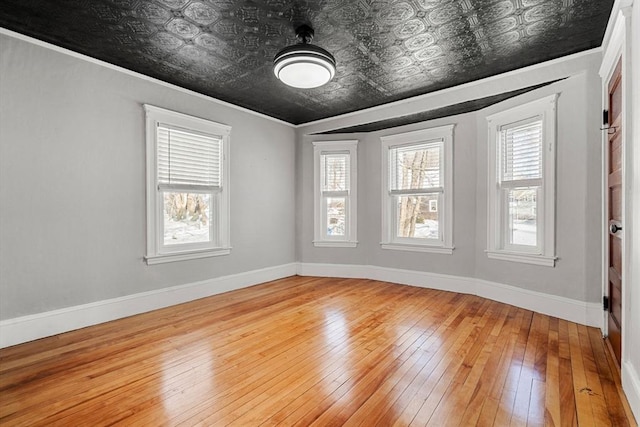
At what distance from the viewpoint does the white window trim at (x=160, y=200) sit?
3.62 metres

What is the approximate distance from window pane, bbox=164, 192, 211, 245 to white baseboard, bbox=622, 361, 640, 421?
4212mm

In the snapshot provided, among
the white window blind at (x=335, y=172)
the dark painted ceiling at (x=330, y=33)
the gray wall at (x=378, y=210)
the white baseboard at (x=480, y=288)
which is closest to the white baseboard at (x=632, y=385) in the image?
the white baseboard at (x=480, y=288)

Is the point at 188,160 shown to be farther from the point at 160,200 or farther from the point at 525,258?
the point at 525,258

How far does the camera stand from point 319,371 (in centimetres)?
224

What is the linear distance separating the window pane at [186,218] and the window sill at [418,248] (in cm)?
276

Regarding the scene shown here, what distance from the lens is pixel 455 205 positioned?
4.43 m

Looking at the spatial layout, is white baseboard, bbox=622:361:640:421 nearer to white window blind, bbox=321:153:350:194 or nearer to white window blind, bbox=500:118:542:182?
white window blind, bbox=500:118:542:182

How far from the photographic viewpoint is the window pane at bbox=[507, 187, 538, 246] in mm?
3652

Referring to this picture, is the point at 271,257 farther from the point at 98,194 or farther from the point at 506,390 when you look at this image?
the point at 506,390

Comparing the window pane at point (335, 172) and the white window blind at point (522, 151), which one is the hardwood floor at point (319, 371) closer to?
the white window blind at point (522, 151)

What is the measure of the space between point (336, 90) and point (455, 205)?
7.49 feet

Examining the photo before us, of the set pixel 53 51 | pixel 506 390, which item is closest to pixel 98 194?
pixel 53 51

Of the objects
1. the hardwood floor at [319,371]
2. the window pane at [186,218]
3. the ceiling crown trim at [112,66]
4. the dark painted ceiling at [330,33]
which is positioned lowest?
the hardwood floor at [319,371]

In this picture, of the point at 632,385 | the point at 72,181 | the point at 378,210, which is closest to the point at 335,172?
the point at 378,210
